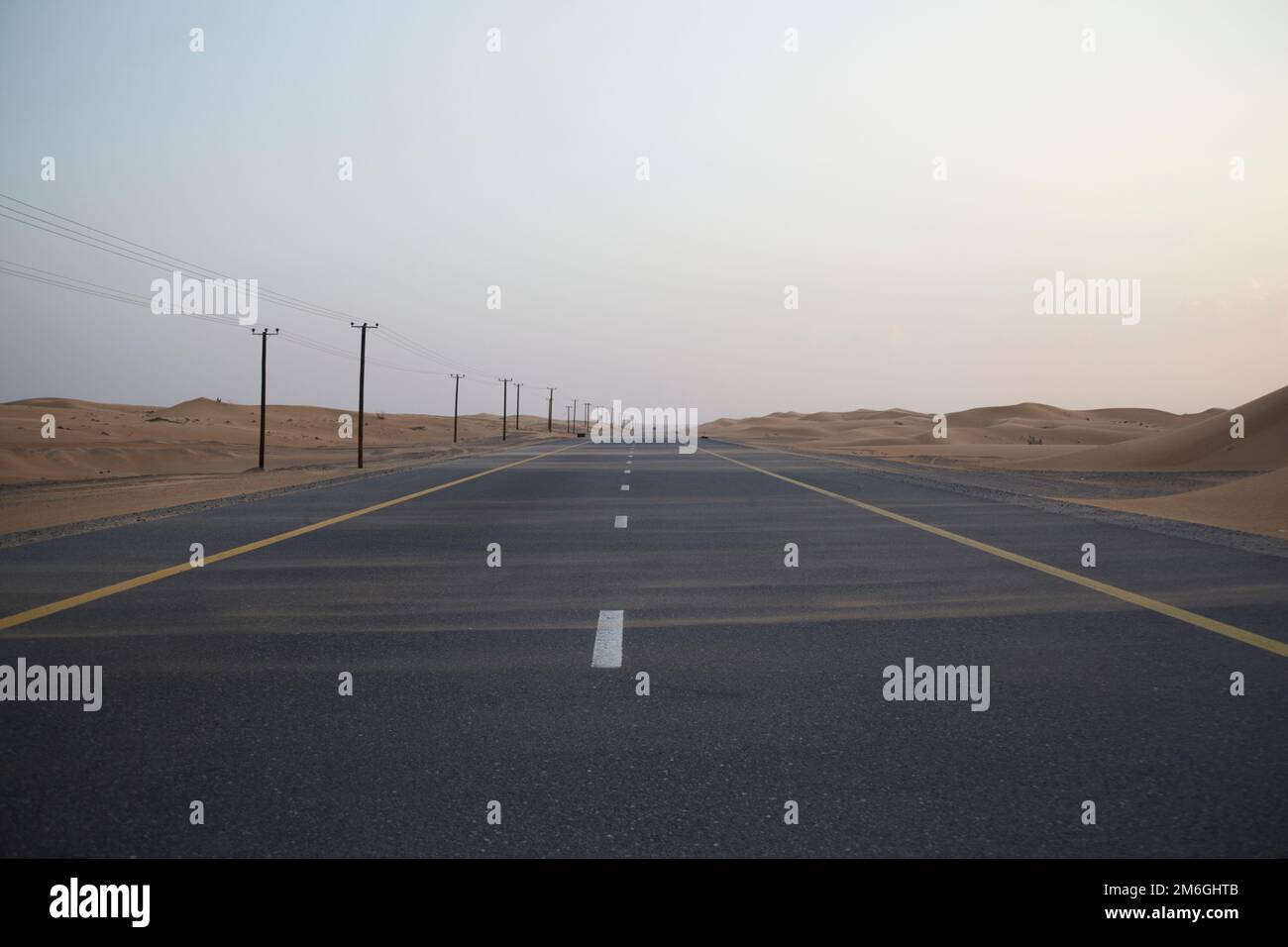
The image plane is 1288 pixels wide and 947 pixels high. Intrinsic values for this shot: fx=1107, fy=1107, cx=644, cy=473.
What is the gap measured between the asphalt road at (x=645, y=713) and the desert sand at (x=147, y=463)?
39.3 feet

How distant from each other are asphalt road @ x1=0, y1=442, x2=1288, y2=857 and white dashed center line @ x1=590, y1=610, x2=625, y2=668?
0.09 meters

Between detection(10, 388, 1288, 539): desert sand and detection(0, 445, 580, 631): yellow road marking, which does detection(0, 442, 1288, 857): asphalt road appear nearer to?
detection(0, 445, 580, 631): yellow road marking

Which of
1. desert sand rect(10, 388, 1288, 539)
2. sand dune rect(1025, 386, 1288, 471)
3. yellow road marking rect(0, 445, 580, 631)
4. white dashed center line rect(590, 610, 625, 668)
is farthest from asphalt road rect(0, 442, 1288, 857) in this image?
sand dune rect(1025, 386, 1288, 471)

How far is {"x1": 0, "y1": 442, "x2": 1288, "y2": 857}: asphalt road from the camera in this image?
4.37 metres

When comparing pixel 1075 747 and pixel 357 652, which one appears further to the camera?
pixel 357 652

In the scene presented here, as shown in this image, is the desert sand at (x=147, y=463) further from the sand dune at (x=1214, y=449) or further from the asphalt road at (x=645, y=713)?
the sand dune at (x=1214, y=449)

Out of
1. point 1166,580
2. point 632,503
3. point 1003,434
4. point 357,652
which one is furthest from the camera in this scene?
point 1003,434

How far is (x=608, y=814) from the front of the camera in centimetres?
450

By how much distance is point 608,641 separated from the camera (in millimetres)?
8281
